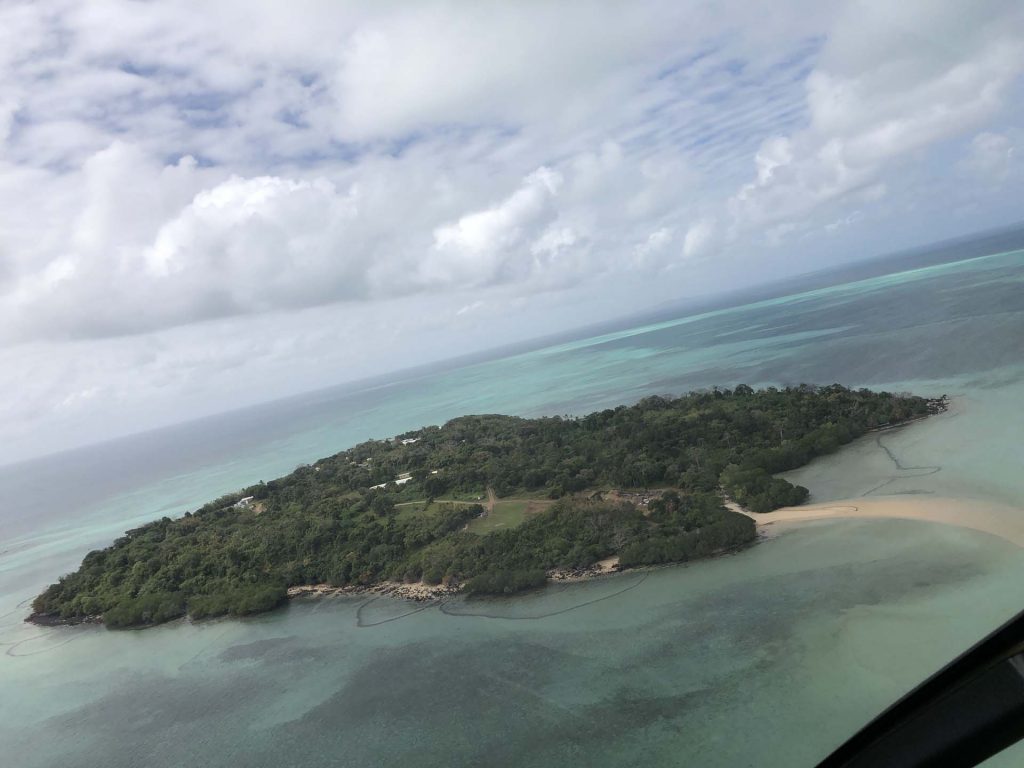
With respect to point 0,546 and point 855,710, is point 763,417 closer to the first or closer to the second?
point 855,710

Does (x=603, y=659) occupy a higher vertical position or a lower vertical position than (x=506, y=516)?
lower

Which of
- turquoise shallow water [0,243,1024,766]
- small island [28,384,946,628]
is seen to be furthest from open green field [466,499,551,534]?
turquoise shallow water [0,243,1024,766]

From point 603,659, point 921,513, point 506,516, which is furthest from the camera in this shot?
point 506,516

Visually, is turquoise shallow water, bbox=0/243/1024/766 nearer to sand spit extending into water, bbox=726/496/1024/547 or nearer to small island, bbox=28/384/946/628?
sand spit extending into water, bbox=726/496/1024/547

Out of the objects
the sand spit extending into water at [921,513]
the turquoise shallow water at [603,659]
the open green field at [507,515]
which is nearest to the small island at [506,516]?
the open green field at [507,515]

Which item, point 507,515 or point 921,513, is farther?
point 507,515

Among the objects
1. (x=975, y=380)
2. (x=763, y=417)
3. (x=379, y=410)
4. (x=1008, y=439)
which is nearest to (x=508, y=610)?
(x=763, y=417)

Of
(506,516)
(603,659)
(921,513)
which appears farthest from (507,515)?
(921,513)

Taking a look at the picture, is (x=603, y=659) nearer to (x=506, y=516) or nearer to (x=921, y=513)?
(x=506, y=516)

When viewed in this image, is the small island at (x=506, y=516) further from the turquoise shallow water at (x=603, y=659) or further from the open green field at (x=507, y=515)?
the turquoise shallow water at (x=603, y=659)
